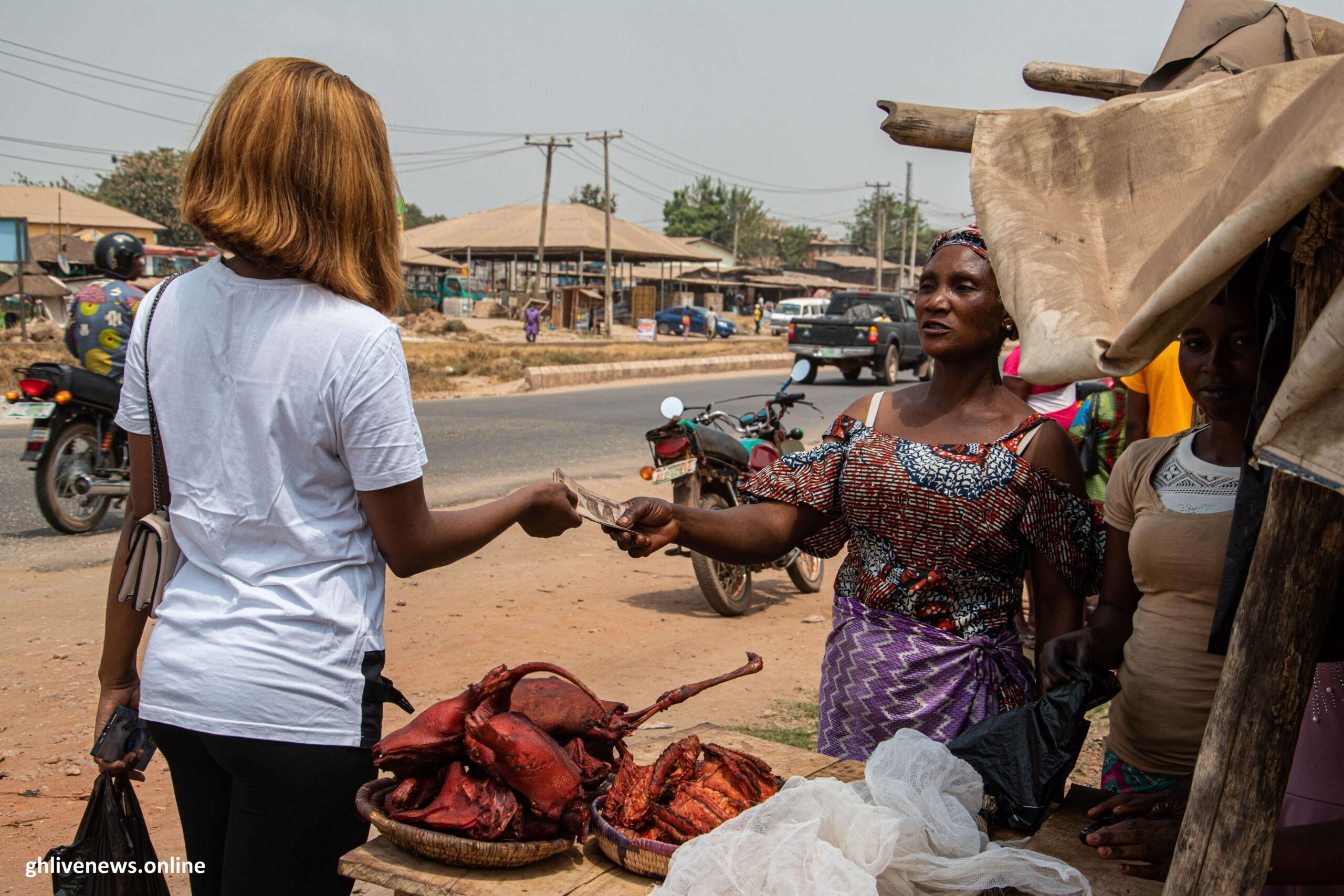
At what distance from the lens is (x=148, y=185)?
6581 centimetres

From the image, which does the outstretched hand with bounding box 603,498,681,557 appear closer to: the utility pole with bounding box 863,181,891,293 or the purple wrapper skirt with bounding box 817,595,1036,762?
the purple wrapper skirt with bounding box 817,595,1036,762

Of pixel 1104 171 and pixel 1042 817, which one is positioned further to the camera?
pixel 1042 817

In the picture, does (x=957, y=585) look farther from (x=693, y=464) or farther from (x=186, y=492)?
(x=693, y=464)

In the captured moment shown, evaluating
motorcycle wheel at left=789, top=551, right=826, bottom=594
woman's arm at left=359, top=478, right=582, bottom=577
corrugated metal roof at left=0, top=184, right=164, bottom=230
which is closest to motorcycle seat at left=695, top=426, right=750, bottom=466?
motorcycle wheel at left=789, top=551, right=826, bottom=594

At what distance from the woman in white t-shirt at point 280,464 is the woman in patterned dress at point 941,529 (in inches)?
30.4

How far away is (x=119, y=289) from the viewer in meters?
7.30

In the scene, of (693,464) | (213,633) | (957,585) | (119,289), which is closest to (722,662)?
(693,464)

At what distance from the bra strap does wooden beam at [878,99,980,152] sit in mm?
634

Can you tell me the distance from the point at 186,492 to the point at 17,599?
16.0 feet

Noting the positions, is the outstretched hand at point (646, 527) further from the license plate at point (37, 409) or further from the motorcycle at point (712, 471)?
the license plate at point (37, 409)

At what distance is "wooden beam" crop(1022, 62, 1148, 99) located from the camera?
2250mm

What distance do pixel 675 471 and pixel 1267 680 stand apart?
16.1 feet

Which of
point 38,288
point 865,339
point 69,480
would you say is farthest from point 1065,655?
point 38,288

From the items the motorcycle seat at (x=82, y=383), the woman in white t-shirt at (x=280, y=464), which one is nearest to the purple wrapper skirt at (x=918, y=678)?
the woman in white t-shirt at (x=280, y=464)
